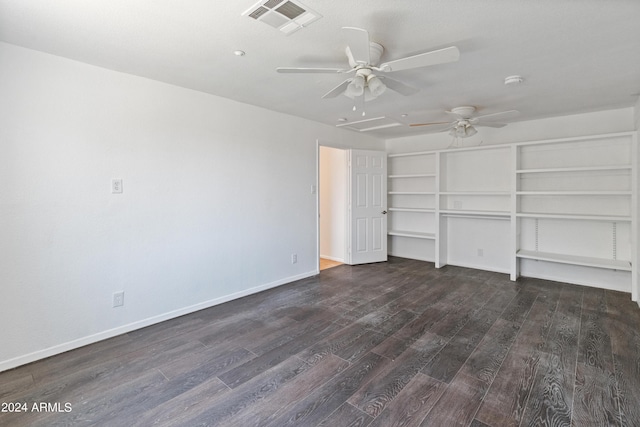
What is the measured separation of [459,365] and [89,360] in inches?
117

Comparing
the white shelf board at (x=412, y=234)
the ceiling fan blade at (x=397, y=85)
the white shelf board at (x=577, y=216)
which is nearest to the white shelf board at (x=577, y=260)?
the white shelf board at (x=577, y=216)

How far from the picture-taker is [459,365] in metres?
2.36

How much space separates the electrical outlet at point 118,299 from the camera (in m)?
2.88

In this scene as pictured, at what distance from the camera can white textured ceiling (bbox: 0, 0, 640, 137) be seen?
1874 mm

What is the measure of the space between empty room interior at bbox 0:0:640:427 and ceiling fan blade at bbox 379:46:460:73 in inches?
0.6

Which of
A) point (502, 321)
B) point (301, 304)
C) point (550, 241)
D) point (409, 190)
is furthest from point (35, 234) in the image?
point (550, 241)

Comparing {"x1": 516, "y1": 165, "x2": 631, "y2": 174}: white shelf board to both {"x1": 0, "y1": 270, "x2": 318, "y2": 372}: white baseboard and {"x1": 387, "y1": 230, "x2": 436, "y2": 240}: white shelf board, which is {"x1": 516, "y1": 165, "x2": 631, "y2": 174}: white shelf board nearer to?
{"x1": 387, "y1": 230, "x2": 436, "y2": 240}: white shelf board

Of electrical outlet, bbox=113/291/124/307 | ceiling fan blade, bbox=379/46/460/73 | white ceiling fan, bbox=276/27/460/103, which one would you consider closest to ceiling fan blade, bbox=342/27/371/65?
white ceiling fan, bbox=276/27/460/103

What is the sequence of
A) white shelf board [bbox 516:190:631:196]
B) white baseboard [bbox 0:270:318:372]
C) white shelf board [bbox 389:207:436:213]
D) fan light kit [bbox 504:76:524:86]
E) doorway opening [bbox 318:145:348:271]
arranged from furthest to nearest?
doorway opening [bbox 318:145:348:271]
white shelf board [bbox 389:207:436:213]
white shelf board [bbox 516:190:631:196]
fan light kit [bbox 504:76:524:86]
white baseboard [bbox 0:270:318:372]

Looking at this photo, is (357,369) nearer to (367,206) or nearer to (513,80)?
(513,80)

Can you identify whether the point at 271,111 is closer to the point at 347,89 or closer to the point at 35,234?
the point at 347,89

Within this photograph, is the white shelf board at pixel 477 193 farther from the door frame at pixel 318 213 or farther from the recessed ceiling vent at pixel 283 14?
the recessed ceiling vent at pixel 283 14

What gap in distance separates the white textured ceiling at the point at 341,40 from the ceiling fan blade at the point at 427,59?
21 centimetres

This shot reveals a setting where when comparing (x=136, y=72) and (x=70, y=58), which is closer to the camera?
(x=70, y=58)
